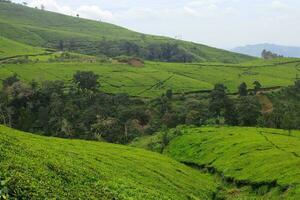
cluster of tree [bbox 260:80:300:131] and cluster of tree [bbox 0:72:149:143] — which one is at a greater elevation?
cluster of tree [bbox 260:80:300:131]

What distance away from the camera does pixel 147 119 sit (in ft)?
469

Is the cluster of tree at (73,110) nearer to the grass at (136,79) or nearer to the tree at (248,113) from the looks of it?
the grass at (136,79)

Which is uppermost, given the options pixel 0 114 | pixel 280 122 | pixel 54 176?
pixel 54 176

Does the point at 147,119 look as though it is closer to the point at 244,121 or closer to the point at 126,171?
the point at 244,121

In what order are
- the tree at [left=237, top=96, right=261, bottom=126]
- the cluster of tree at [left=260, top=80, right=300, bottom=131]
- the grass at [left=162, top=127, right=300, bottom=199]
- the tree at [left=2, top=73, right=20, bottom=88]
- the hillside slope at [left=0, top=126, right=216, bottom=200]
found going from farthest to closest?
the tree at [left=2, top=73, right=20, bottom=88] → the tree at [left=237, top=96, right=261, bottom=126] → the cluster of tree at [left=260, top=80, right=300, bottom=131] → the grass at [left=162, top=127, right=300, bottom=199] → the hillside slope at [left=0, top=126, right=216, bottom=200]

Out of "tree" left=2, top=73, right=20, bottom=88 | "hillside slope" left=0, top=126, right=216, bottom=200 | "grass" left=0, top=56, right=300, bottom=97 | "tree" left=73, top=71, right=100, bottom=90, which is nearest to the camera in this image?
"hillside slope" left=0, top=126, right=216, bottom=200

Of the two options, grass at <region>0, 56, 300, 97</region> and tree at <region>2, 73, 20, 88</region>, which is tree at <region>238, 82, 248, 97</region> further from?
tree at <region>2, 73, 20, 88</region>

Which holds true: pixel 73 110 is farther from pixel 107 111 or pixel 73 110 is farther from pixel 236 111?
pixel 236 111

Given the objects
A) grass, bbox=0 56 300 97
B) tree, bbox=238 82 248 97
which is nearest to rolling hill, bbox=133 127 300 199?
tree, bbox=238 82 248 97

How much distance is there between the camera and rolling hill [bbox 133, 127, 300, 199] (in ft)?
207

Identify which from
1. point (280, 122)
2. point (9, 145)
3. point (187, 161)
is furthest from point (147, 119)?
point (9, 145)

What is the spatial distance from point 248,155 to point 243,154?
211cm

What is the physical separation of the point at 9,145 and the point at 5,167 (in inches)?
378

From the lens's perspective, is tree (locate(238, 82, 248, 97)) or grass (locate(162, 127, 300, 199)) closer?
grass (locate(162, 127, 300, 199))
